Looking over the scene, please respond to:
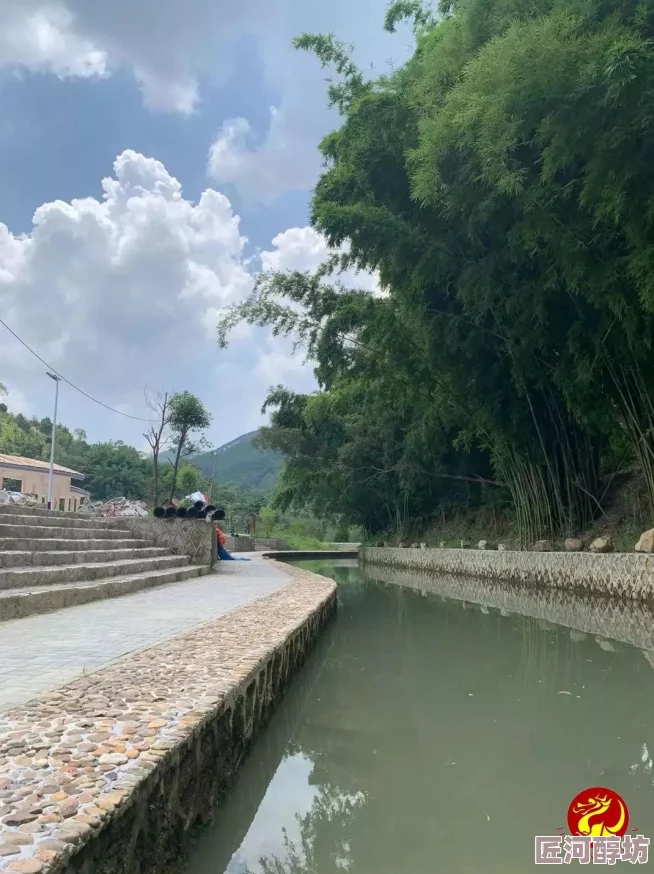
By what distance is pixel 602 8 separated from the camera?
484 cm

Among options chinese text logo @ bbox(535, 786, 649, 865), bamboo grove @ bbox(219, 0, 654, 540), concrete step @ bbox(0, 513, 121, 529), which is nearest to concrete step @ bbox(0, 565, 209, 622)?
concrete step @ bbox(0, 513, 121, 529)

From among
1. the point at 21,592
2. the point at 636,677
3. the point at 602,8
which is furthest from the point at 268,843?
the point at 602,8

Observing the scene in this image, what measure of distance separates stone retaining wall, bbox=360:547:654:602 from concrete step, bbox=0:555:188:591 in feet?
17.9

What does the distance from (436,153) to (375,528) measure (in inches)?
724

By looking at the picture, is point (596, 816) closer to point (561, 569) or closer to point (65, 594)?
point (65, 594)

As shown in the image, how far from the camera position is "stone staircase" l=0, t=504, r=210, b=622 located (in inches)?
189

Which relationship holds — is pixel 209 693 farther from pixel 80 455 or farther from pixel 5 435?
pixel 80 455

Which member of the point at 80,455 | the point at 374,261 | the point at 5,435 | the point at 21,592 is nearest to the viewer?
the point at 21,592

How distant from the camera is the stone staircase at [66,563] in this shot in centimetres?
481

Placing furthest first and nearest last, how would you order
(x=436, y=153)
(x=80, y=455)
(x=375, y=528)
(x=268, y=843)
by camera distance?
(x=80, y=455), (x=375, y=528), (x=436, y=153), (x=268, y=843)

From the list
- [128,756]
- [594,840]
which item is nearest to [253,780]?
[128,756]

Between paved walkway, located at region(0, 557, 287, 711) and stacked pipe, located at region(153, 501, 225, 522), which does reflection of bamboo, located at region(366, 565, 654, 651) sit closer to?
paved walkway, located at region(0, 557, 287, 711)

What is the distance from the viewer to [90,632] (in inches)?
154

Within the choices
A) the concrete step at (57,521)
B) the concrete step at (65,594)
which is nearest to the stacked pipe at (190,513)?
the concrete step at (57,521)
